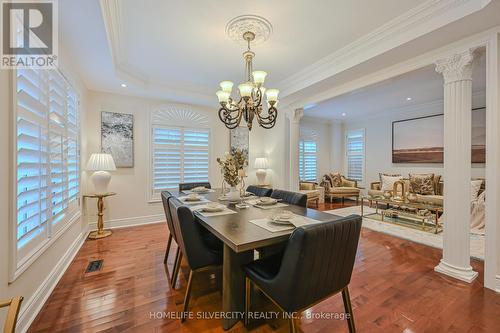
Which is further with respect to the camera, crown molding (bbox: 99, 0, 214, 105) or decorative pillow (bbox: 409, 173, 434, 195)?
decorative pillow (bbox: 409, 173, 434, 195)

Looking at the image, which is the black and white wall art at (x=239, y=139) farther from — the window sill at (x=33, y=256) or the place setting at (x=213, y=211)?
the window sill at (x=33, y=256)

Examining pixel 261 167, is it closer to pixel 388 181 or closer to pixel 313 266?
pixel 388 181

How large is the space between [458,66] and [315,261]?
8.66 ft

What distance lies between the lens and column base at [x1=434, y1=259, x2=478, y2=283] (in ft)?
7.34

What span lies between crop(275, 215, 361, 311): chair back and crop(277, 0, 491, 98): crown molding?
A: 2.17 meters

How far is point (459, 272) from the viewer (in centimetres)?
228

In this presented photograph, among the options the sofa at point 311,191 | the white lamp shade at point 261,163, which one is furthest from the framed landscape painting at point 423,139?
the white lamp shade at point 261,163

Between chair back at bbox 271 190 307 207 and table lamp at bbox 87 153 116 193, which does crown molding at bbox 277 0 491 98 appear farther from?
table lamp at bbox 87 153 116 193

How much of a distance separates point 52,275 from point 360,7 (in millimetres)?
4016

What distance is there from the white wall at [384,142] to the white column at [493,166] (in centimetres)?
382

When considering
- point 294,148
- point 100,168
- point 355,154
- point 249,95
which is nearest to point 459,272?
point 249,95

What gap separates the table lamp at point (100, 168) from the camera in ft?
11.1

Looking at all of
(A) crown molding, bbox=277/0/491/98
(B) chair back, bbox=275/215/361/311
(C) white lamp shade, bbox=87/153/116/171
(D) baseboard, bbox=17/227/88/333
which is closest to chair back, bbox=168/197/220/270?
(B) chair back, bbox=275/215/361/311

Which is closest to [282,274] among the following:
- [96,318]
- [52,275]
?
[96,318]
